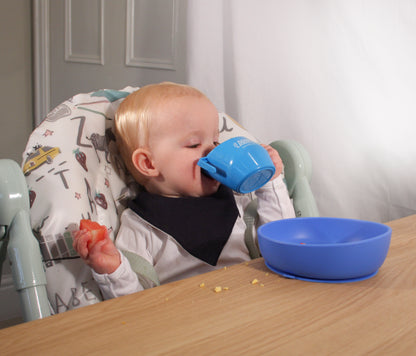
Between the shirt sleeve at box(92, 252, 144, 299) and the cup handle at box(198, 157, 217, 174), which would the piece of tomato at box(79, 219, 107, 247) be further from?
the cup handle at box(198, 157, 217, 174)

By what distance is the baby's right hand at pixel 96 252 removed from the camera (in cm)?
72

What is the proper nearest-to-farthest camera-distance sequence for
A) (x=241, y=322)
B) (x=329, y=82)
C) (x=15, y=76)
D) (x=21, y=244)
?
(x=241, y=322), (x=21, y=244), (x=329, y=82), (x=15, y=76)

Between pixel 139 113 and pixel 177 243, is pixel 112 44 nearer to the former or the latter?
pixel 139 113

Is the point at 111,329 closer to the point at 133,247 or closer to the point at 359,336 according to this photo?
the point at 359,336

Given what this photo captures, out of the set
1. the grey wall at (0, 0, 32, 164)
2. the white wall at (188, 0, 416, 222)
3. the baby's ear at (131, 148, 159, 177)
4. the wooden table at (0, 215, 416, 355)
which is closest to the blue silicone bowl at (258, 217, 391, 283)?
the wooden table at (0, 215, 416, 355)

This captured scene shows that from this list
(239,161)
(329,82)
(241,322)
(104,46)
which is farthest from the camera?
(104,46)

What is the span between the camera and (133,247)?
0.96 metres

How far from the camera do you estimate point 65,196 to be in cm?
84

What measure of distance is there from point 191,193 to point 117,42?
1573 millimetres

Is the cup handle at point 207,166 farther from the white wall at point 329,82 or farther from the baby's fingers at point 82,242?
the white wall at point 329,82

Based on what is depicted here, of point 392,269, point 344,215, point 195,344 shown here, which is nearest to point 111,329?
point 195,344

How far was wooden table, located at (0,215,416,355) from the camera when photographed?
421 mm

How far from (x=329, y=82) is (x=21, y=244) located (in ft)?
3.24

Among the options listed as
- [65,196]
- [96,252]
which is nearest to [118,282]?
[96,252]
